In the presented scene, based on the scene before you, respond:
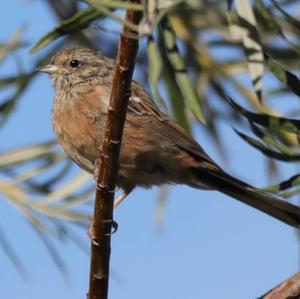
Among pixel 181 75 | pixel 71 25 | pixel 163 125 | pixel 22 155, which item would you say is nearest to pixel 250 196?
pixel 163 125

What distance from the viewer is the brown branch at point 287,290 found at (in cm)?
302

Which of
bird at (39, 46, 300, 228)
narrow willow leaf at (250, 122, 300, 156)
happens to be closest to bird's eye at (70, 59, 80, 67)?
bird at (39, 46, 300, 228)

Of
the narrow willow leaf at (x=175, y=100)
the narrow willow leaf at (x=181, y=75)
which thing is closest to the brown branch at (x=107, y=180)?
the narrow willow leaf at (x=181, y=75)

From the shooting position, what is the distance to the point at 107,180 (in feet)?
10.6

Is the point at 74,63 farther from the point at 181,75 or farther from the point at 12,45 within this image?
the point at 181,75

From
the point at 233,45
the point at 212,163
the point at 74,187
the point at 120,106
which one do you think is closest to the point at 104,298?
the point at 120,106

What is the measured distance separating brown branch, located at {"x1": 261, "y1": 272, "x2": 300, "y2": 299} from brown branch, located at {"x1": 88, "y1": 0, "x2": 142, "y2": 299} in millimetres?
568

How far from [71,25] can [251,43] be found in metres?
0.68

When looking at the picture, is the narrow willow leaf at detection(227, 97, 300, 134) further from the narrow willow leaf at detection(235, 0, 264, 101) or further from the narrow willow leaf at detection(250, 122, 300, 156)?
the narrow willow leaf at detection(235, 0, 264, 101)

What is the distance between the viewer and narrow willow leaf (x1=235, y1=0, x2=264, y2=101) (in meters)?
3.39

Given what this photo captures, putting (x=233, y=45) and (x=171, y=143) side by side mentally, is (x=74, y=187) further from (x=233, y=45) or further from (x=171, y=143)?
(x=233, y=45)

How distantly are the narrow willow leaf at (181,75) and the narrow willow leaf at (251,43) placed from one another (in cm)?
22

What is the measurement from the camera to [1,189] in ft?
15.0

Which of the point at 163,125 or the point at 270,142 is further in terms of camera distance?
the point at 163,125
